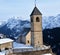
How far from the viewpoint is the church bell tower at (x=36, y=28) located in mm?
42188

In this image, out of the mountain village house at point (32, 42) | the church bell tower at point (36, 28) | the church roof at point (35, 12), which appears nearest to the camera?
the mountain village house at point (32, 42)

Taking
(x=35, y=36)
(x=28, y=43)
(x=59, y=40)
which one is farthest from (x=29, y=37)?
(x=59, y=40)

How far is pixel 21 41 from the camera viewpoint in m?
49.4

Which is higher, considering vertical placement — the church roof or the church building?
the church roof

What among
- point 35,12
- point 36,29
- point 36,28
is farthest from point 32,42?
point 35,12

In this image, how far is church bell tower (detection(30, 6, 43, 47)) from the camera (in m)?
42.2

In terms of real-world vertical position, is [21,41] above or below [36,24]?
below

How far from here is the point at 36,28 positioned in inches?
1672

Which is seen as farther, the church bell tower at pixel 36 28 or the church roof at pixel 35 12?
the church roof at pixel 35 12

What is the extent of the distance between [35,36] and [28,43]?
444 centimetres

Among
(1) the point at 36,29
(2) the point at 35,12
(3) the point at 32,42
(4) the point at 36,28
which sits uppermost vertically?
(2) the point at 35,12

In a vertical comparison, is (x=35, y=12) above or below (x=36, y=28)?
above

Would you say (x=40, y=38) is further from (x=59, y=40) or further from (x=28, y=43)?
(x=59, y=40)

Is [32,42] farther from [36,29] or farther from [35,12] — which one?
[35,12]
